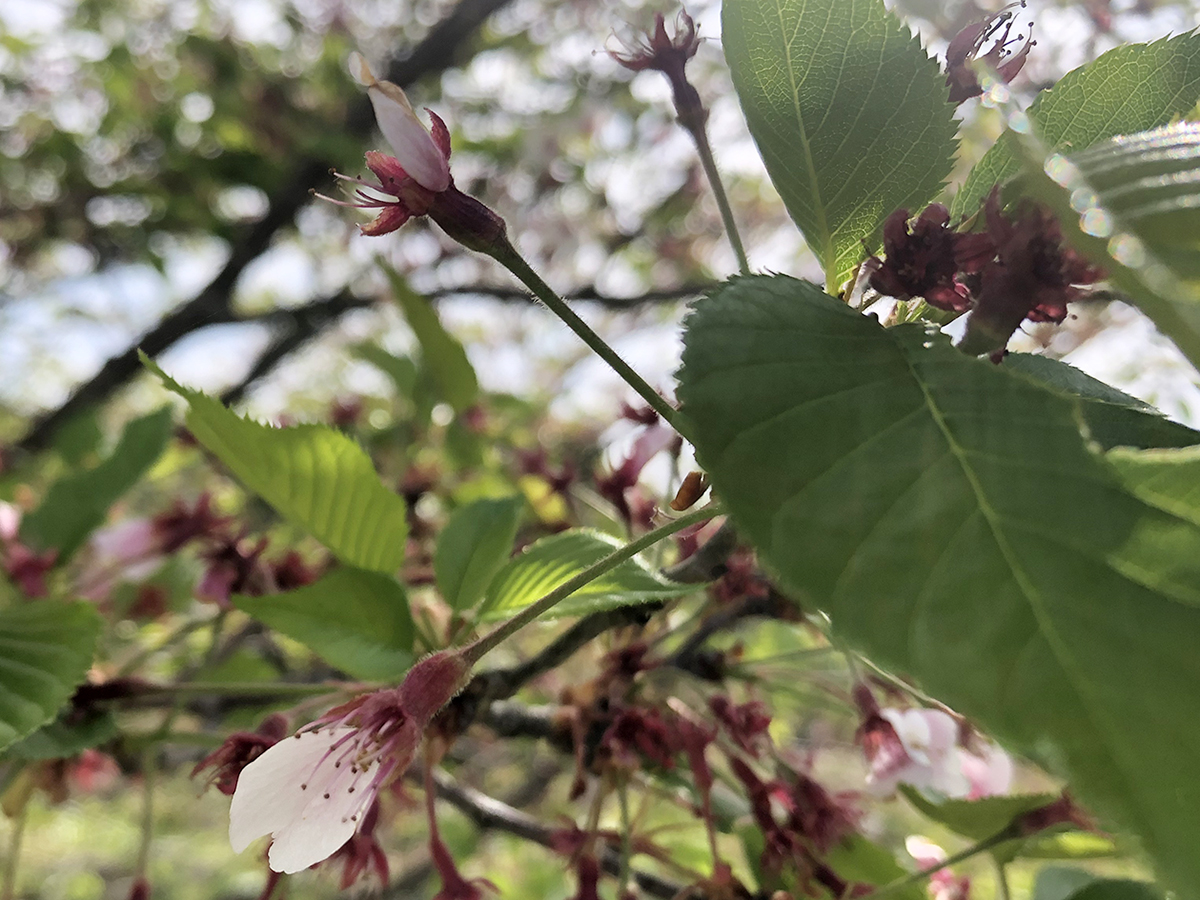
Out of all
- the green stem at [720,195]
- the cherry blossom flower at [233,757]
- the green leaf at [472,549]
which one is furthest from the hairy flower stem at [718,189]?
the cherry blossom flower at [233,757]

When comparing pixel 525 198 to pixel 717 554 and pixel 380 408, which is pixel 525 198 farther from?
pixel 717 554

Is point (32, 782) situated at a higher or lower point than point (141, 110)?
lower

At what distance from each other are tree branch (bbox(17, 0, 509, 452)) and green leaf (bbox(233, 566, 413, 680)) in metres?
1.81

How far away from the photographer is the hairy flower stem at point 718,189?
0.45 metres

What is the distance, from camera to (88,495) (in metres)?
0.86

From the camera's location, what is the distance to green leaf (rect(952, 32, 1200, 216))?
1.21 feet

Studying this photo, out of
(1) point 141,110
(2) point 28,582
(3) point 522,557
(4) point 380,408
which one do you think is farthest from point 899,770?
(1) point 141,110

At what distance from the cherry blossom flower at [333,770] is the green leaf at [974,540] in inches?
7.8

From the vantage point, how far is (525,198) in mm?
2791

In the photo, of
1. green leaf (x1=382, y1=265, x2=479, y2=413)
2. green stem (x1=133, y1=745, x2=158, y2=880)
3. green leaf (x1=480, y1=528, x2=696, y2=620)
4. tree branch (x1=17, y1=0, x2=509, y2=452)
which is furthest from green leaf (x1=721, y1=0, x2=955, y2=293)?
tree branch (x1=17, y1=0, x2=509, y2=452)

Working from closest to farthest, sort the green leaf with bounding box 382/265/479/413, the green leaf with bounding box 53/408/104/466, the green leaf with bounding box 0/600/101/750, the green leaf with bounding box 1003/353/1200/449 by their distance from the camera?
A: the green leaf with bounding box 1003/353/1200/449 < the green leaf with bounding box 0/600/101/750 < the green leaf with bounding box 382/265/479/413 < the green leaf with bounding box 53/408/104/466

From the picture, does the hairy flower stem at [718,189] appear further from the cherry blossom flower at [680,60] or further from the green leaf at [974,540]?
the green leaf at [974,540]

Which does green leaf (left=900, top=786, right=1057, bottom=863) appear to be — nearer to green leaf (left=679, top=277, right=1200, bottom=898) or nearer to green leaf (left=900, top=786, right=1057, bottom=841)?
green leaf (left=900, top=786, right=1057, bottom=841)

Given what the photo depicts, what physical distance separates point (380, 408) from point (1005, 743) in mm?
1527
